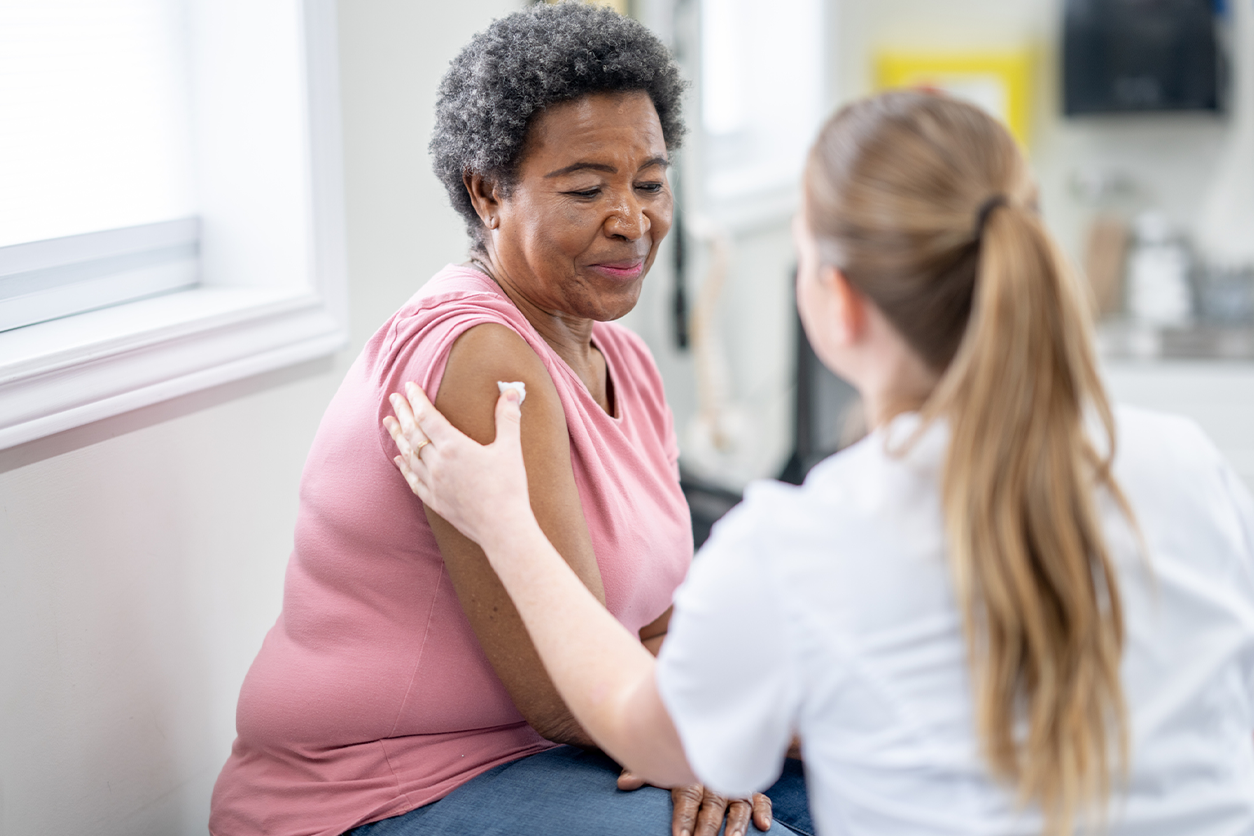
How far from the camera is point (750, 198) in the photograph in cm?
364

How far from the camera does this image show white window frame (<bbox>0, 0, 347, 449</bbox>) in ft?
4.46

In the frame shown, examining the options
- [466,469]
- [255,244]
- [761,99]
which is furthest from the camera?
[761,99]

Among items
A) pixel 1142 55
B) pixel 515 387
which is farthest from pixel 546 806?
pixel 1142 55

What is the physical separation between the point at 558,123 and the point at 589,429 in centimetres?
35

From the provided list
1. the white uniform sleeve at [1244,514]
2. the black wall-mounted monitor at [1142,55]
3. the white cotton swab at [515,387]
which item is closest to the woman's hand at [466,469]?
the white cotton swab at [515,387]

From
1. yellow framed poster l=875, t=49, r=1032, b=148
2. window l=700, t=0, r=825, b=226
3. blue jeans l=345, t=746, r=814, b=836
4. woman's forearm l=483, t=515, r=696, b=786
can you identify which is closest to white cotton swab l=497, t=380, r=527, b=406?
woman's forearm l=483, t=515, r=696, b=786

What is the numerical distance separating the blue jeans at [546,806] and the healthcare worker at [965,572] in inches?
11.6

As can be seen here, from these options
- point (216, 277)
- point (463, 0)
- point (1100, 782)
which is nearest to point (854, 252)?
point (1100, 782)

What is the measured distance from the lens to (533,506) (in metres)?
1.09

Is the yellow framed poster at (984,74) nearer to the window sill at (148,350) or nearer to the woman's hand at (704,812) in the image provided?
the window sill at (148,350)

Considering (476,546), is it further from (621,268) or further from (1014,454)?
(1014,454)

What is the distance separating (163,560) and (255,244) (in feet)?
1.62

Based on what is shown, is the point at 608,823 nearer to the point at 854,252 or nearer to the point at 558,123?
the point at 854,252

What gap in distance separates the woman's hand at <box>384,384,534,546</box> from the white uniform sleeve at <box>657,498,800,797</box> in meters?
0.26
